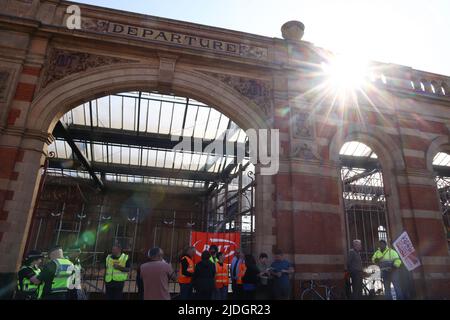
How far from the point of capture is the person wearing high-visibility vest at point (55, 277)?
4.84 meters

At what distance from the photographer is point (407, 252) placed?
6887mm

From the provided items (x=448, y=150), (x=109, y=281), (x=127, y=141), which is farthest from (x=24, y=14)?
(x=448, y=150)

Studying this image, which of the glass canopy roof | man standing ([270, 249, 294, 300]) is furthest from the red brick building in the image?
the glass canopy roof

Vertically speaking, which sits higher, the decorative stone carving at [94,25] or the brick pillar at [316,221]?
the decorative stone carving at [94,25]

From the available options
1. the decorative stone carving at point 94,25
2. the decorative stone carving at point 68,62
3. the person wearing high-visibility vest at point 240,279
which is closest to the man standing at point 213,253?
the person wearing high-visibility vest at point 240,279

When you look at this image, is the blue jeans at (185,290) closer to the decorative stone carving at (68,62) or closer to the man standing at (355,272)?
the man standing at (355,272)

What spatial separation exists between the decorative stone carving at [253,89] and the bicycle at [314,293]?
16.3 ft

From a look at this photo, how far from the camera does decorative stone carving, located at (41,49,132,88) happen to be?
8156mm

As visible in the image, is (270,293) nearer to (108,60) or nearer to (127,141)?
(108,60)

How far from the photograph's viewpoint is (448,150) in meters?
10.7

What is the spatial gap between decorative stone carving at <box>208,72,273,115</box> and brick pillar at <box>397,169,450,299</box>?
191 inches

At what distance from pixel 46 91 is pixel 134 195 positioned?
16154 millimetres
